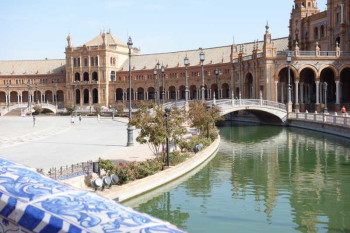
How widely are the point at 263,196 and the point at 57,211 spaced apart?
49.6ft

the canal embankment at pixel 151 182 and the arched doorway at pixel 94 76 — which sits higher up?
the arched doorway at pixel 94 76

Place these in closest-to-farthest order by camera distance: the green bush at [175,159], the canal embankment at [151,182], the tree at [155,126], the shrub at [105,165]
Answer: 1. the canal embankment at [151,182]
2. the shrub at [105,165]
3. the tree at [155,126]
4. the green bush at [175,159]

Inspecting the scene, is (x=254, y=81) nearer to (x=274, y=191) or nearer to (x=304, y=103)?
(x=304, y=103)

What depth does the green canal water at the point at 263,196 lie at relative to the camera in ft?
46.3

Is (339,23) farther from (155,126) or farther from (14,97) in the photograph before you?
(14,97)

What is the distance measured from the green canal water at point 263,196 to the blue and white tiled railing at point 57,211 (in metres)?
9.65

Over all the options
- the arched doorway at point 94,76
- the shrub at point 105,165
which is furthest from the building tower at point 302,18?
the shrub at point 105,165

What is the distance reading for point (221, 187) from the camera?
1972 centimetres

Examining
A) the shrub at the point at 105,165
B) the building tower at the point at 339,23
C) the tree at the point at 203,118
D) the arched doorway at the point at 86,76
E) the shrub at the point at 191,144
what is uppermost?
the building tower at the point at 339,23

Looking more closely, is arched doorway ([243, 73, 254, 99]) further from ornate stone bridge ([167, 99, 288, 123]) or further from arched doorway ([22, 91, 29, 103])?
arched doorway ([22, 91, 29, 103])

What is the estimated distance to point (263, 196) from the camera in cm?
1792

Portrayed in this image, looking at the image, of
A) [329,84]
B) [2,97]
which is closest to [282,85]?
[329,84]

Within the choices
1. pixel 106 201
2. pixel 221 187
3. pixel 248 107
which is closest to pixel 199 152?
pixel 221 187

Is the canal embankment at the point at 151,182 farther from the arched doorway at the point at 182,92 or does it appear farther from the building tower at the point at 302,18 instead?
the arched doorway at the point at 182,92
